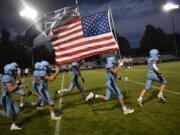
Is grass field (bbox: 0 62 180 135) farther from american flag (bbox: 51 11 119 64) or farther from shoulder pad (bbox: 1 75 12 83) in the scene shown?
american flag (bbox: 51 11 119 64)

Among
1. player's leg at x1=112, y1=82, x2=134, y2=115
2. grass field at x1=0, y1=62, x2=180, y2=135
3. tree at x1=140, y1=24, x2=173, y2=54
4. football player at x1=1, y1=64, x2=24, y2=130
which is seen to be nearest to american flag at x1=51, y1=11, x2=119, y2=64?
player's leg at x1=112, y1=82, x2=134, y2=115

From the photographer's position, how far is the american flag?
8.75m

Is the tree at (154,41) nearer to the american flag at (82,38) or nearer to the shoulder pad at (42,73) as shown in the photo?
the american flag at (82,38)

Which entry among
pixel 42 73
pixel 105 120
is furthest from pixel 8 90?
pixel 105 120

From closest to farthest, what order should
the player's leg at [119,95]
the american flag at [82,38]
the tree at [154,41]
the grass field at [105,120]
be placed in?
the grass field at [105,120] < the player's leg at [119,95] < the american flag at [82,38] < the tree at [154,41]

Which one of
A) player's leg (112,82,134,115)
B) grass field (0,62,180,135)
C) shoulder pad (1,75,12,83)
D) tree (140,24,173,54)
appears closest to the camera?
grass field (0,62,180,135)

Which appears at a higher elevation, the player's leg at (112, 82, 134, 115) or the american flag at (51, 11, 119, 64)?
the american flag at (51, 11, 119, 64)

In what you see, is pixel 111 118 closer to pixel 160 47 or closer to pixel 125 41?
pixel 160 47

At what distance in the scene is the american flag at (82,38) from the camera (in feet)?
28.7

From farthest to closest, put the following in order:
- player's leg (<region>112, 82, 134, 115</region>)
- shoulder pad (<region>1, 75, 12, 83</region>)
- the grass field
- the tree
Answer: the tree < player's leg (<region>112, 82, 134, 115</region>) < shoulder pad (<region>1, 75, 12, 83</region>) < the grass field

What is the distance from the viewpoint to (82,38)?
8.95m

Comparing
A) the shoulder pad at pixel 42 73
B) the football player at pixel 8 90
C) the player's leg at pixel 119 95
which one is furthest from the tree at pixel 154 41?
the football player at pixel 8 90

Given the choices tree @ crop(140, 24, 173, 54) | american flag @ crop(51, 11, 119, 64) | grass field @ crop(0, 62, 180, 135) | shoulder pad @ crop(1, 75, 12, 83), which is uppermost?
tree @ crop(140, 24, 173, 54)

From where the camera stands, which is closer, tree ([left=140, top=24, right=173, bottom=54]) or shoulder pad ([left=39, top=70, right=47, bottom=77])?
shoulder pad ([left=39, top=70, right=47, bottom=77])
